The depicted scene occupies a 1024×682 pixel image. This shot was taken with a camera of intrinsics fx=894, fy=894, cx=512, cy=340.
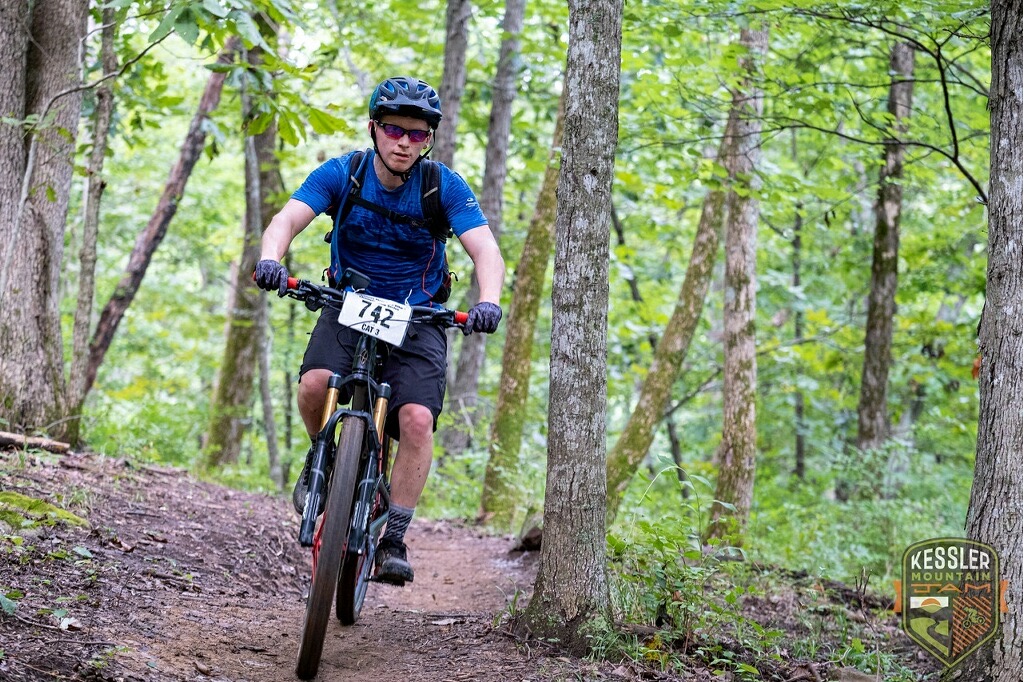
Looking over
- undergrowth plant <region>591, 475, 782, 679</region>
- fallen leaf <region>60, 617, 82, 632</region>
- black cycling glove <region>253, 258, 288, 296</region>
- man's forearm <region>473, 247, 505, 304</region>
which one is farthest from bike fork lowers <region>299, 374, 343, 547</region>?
undergrowth plant <region>591, 475, 782, 679</region>

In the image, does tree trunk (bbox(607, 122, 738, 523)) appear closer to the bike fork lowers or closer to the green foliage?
the green foliage

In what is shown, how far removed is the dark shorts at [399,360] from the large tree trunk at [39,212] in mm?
3520

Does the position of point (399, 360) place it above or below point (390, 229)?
below

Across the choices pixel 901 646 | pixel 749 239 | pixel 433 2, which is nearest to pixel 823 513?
pixel 749 239

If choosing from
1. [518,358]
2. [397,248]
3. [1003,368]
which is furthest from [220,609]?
[518,358]

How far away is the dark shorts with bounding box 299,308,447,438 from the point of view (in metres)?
4.05

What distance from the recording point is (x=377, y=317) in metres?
3.89

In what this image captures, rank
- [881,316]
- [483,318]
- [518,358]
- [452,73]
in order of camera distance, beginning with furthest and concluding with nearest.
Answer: [881,316] → [452,73] → [518,358] → [483,318]

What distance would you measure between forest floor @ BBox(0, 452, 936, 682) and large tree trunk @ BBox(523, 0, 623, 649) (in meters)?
0.30

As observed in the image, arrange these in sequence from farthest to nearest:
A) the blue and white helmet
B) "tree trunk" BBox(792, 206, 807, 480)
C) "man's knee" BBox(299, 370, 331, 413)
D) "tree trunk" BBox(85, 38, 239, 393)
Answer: "tree trunk" BBox(792, 206, 807, 480) < "tree trunk" BBox(85, 38, 239, 393) < the blue and white helmet < "man's knee" BBox(299, 370, 331, 413)

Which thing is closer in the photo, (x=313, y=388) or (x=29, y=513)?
(x=313, y=388)

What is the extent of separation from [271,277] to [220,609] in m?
1.91

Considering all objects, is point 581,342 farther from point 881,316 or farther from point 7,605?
point 881,316

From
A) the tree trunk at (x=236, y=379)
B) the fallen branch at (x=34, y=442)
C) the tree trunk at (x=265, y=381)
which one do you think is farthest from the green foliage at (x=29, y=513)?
the tree trunk at (x=236, y=379)
